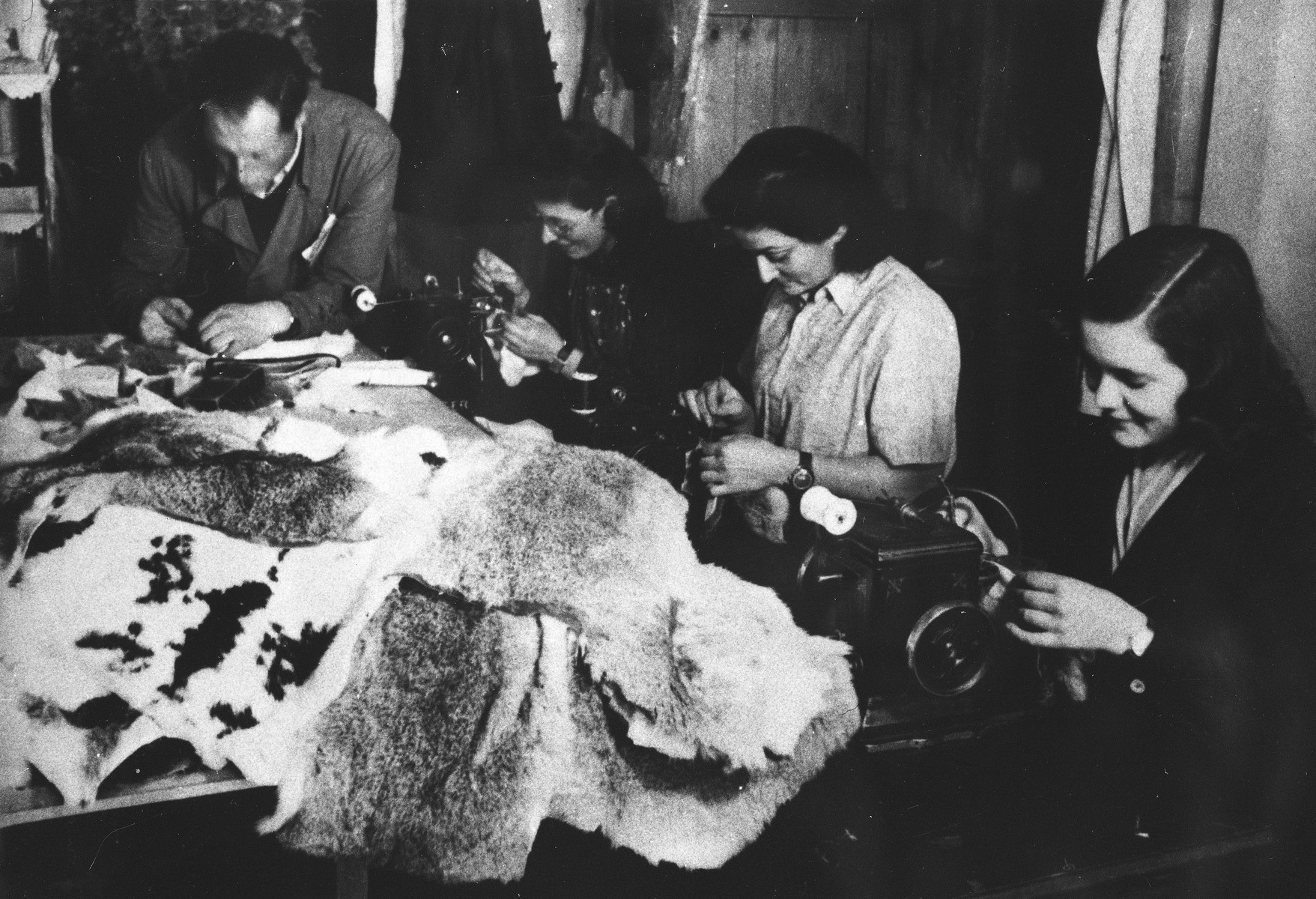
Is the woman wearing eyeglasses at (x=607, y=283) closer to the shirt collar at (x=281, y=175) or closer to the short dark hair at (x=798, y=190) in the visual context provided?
the short dark hair at (x=798, y=190)

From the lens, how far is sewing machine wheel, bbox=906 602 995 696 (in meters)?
1.76

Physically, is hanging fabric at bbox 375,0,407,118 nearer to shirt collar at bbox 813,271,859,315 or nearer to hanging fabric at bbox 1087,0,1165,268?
shirt collar at bbox 813,271,859,315

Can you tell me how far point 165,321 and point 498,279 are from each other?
553 mm

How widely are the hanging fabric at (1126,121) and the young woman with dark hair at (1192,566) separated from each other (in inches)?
3.7

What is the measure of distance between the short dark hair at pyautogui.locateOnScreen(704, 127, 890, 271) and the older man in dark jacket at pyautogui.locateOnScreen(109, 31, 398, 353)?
0.60 metres

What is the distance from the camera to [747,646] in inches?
68.9

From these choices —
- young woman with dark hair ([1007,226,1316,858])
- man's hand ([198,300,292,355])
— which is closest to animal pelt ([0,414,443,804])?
man's hand ([198,300,292,355])

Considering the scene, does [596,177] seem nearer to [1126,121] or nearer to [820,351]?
[820,351]

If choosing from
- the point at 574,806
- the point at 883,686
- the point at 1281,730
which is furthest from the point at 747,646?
the point at 1281,730

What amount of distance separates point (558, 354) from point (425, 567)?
1.47ft

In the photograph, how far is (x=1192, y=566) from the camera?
1.90m

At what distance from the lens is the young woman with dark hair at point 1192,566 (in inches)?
72.6

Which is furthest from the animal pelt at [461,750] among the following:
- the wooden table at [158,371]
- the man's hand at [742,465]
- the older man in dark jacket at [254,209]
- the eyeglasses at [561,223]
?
the eyeglasses at [561,223]

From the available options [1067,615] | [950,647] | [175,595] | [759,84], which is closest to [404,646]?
[175,595]
